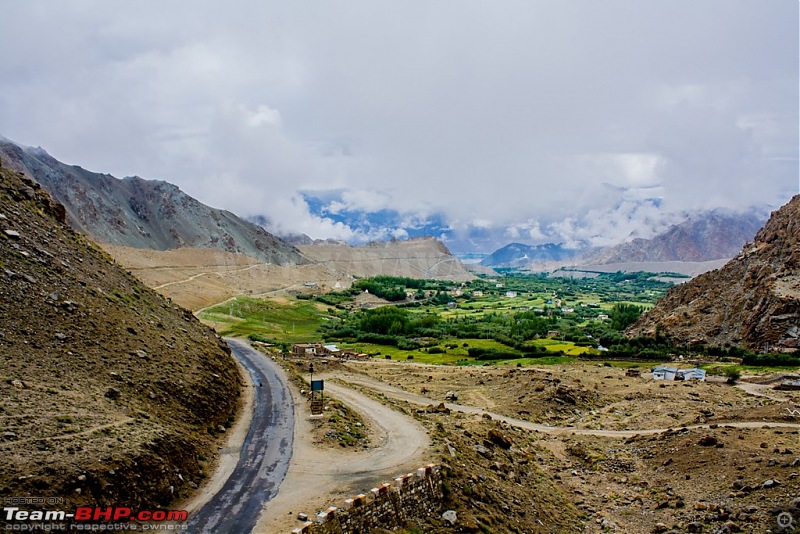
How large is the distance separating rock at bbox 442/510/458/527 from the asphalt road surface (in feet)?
24.3

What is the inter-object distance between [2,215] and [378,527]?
30.8 m

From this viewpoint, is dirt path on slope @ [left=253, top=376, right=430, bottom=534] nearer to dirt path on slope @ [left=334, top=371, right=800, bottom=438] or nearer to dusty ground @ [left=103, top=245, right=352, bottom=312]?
dirt path on slope @ [left=334, top=371, right=800, bottom=438]

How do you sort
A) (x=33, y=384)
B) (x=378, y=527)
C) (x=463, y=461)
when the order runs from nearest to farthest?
(x=378, y=527) < (x=33, y=384) < (x=463, y=461)

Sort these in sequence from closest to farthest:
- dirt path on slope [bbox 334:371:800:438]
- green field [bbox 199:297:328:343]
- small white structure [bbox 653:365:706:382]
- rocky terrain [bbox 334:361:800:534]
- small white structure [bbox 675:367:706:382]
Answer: rocky terrain [bbox 334:361:800:534] → dirt path on slope [bbox 334:371:800:438] → small white structure [bbox 675:367:706:382] → small white structure [bbox 653:365:706:382] → green field [bbox 199:297:328:343]

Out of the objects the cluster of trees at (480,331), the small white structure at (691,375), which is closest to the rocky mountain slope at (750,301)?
the cluster of trees at (480,331)

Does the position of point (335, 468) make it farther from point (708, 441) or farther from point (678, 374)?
point (678, 374)

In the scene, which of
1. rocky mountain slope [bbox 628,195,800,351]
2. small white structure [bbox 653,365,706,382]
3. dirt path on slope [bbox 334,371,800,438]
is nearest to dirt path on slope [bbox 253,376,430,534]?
dirt path on slope [bbox 334,371,800,438]

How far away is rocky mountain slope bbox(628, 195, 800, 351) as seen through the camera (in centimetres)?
9312

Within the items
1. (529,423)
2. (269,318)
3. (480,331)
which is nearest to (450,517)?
(529,423)

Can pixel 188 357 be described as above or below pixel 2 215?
below

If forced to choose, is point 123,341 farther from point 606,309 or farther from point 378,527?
point 606,309

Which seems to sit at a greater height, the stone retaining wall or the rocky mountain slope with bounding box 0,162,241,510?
the rocky mountain slope with bounding box 0,162,241,510

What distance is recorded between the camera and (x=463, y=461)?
28953 mm

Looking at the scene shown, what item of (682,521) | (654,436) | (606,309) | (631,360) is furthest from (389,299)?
(682,521)
